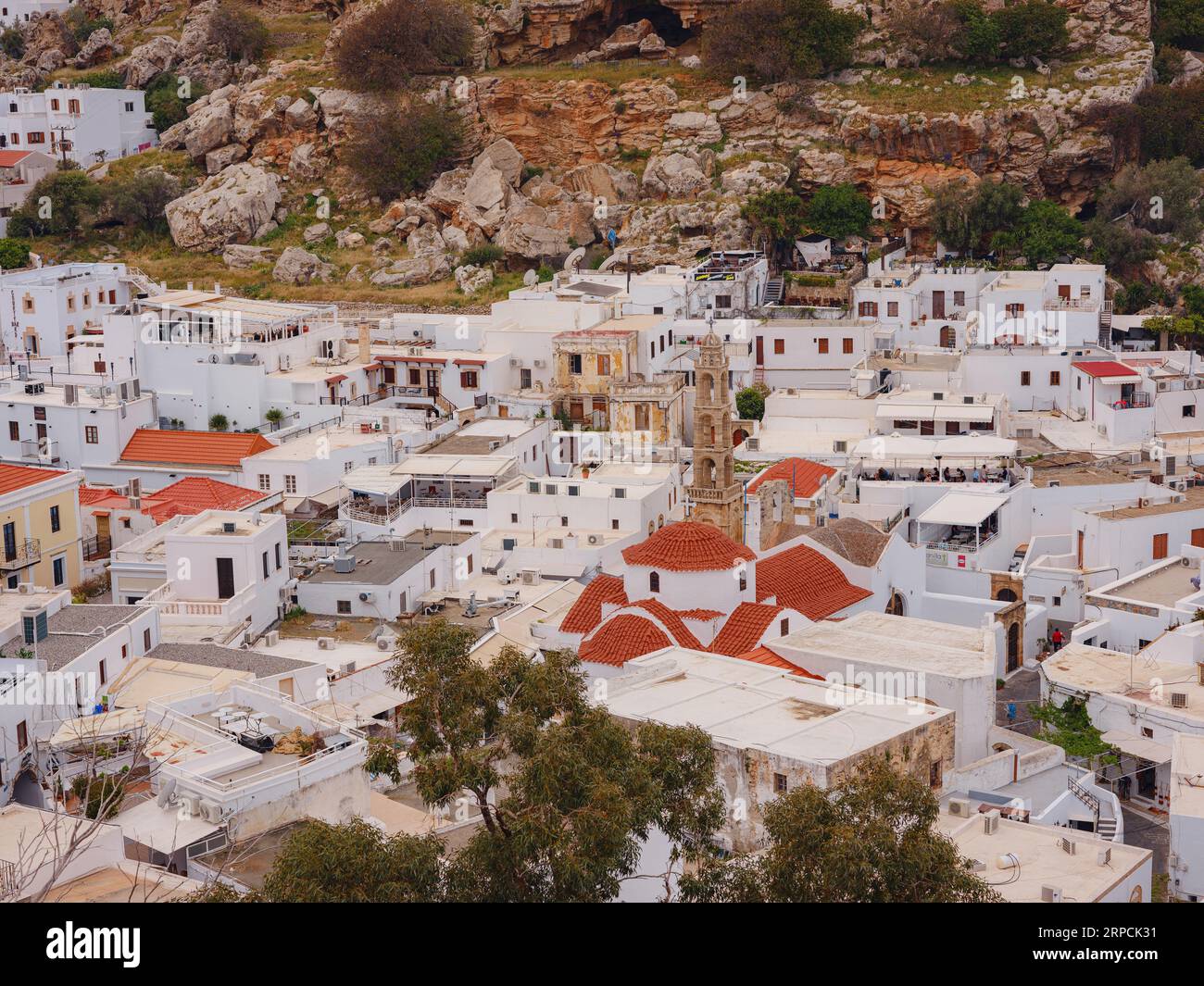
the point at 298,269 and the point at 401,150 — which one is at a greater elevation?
the point at 401,150

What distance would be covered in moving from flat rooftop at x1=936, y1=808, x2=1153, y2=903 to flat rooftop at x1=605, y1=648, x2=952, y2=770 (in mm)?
2098

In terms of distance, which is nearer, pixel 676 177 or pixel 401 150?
pixel 676 177

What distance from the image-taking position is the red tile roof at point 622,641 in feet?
110

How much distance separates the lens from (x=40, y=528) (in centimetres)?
4169

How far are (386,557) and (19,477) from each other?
28.1 ft

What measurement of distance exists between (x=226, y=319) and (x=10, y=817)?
125ft

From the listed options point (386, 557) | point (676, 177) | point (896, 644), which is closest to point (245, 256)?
point (676, 177)

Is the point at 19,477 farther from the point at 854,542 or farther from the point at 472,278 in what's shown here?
the point at 472,278

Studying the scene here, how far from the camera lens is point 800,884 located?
1855 cm

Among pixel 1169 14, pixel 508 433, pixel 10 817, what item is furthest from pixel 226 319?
pixel 1169 14

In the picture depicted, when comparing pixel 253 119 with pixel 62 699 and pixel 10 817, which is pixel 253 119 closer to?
pixel 62 699

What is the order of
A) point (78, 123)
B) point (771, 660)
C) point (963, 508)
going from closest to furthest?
point (771, 660) < point (963, 508) < point (78, 123)

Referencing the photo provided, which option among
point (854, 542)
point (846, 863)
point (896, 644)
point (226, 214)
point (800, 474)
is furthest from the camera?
point (226, 214)

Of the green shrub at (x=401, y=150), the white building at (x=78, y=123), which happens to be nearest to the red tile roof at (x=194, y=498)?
the green shrub at (x=401, y=150)
